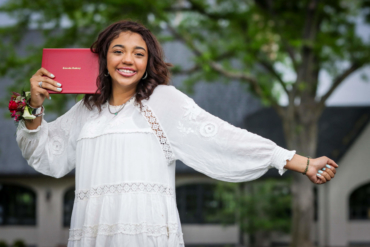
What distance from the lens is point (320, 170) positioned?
2.00 metres

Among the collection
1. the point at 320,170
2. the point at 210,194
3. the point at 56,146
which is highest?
the point at 56,146

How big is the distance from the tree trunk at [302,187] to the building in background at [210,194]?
100 inches

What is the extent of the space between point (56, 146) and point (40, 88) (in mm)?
362

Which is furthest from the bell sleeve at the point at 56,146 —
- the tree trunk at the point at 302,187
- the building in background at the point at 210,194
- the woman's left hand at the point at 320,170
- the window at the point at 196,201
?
the window at the point at 196,201

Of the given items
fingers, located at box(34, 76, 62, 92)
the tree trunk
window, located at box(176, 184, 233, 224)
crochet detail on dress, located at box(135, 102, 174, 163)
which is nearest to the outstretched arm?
crochet detail on dress, located at box(135, 102, 174, 163)

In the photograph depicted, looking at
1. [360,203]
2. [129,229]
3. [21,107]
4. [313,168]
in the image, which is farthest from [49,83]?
[360,203]

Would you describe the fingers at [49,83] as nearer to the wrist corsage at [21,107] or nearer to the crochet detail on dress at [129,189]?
the wrist corsage at [21,107]

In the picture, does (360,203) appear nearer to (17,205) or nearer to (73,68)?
(17,205)

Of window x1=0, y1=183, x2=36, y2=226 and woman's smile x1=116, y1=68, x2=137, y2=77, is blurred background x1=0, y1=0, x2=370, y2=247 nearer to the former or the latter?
window x1=0, y1=183, x2=36, y2=226

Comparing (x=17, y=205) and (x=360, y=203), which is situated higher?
(x=360, y=203)

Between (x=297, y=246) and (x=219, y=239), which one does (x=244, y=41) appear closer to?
(x=297, y=246)

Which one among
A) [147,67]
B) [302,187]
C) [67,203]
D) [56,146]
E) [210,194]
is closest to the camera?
[147,67]

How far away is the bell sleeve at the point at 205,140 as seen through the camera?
2.03 metres

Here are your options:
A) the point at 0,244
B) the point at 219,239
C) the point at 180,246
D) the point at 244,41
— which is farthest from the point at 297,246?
the point at 180,246
